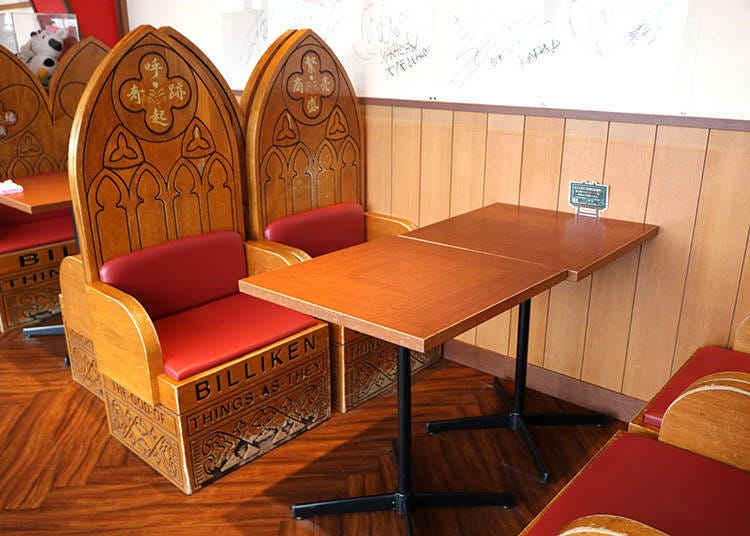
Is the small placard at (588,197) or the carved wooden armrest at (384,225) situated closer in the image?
the small placard at (588,197)

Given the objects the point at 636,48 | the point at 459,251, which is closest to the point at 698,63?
the point at 636,48

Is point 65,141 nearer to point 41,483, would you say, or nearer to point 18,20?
point 18,20

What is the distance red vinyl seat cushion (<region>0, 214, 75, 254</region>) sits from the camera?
11.5 ft

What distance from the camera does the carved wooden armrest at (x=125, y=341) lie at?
2.12 metres

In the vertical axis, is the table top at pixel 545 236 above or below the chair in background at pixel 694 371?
above

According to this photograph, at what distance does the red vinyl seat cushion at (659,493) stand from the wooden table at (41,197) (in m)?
2.56

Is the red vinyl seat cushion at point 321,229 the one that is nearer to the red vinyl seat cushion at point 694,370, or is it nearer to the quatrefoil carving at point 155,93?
the quatrefoil carving at point 155,93

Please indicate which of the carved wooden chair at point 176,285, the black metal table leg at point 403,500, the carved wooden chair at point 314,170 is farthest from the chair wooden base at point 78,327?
the black metal table leg at point 403,500

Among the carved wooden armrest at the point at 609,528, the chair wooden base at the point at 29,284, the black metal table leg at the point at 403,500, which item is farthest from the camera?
the chair wooden base at the point at 29,284

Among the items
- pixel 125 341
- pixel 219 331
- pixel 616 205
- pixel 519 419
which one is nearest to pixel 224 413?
pixel 219 331

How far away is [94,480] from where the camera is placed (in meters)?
2.29

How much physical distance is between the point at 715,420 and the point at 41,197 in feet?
9.70

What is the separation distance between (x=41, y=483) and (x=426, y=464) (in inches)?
54.9

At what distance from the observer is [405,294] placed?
1.74 m
